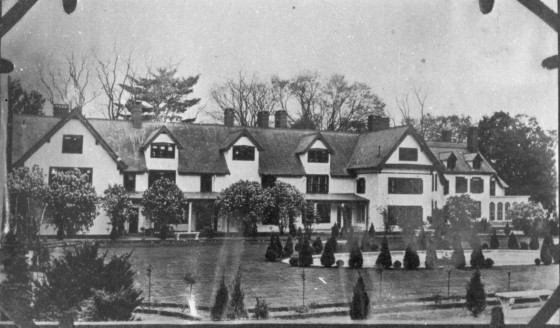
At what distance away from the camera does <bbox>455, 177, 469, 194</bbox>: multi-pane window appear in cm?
199

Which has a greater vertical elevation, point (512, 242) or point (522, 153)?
point (522, 153)

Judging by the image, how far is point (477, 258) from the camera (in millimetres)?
2078

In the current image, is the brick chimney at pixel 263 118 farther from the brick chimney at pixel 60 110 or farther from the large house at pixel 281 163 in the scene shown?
the brick chimney at pixel 60 110

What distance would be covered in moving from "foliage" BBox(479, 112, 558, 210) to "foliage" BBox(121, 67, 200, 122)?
43.8 inches

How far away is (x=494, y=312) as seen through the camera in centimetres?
162

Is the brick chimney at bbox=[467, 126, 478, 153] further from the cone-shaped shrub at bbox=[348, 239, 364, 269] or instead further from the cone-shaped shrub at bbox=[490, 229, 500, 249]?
the cone-shaped shrub at bbox=[348, 239, 364, 269]

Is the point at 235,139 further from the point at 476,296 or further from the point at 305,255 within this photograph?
the point at 476,296

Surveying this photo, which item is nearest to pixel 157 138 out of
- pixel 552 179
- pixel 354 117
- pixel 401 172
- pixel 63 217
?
pixel 63 217

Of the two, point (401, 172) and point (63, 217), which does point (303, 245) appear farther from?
point (63, 217)

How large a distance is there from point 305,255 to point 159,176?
24.4 inches

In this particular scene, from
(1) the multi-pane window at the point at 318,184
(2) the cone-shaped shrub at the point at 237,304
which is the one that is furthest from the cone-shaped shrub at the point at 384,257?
(2) the cone-shaped shrub at the point at 237,304

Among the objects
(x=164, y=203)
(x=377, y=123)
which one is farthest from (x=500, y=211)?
(x=164, y=203)

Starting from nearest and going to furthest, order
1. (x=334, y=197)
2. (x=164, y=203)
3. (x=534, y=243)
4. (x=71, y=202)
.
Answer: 1. (x=71, y=202)
2. (x=164, y=203)
3. (x=334, y=197)
4. (x=534, y=243)

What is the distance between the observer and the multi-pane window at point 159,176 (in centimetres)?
191
